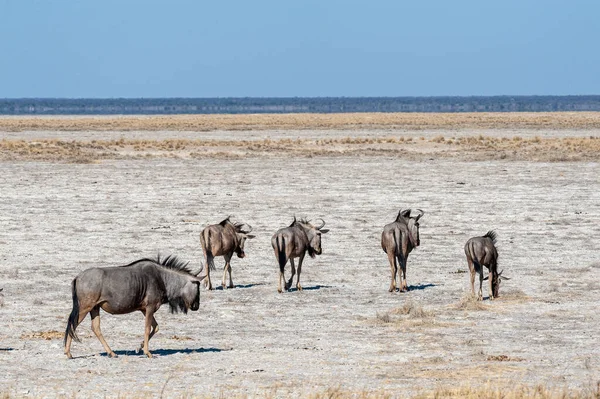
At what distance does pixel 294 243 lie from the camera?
731 inches

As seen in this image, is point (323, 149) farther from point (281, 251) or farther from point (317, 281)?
point (281, 251)

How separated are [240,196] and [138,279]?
72.3 ft

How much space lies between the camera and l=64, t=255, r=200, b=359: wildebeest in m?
12.7

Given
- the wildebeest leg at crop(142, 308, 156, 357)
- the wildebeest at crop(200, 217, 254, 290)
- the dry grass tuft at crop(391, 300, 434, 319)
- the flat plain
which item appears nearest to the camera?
the flat plain

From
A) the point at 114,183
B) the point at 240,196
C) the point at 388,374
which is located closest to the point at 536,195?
the point at 240,196

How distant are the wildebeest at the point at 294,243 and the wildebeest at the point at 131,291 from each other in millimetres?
4846

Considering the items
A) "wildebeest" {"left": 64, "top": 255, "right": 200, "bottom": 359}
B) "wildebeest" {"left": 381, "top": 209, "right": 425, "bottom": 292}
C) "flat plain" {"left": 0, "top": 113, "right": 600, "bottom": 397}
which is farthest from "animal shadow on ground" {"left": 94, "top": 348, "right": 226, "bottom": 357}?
"wildebeest" {"left": 381, "top": 209, "right": 425, "bottom": 292}

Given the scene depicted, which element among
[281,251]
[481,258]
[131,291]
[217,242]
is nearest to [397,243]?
[481,258]

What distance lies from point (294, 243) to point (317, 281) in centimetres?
157

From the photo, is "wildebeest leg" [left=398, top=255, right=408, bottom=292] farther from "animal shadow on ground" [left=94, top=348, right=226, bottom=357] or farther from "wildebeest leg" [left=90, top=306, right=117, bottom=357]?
"wildebeest leg" [left=90, top=306, right=117, bottom=357]

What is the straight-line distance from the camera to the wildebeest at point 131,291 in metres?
12.7

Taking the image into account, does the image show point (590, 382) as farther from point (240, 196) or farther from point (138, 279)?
point (240, 196)

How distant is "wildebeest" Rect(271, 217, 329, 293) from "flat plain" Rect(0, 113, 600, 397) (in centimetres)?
52

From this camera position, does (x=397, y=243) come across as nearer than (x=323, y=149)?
Yes
